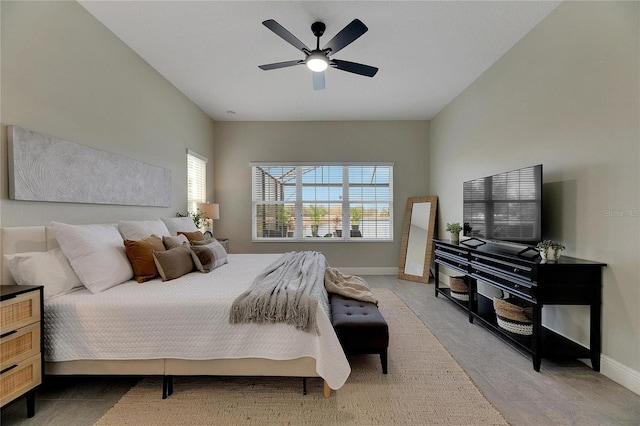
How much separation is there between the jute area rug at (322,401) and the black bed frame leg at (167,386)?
0.12 ft

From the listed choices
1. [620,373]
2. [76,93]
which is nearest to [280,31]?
[76,93]

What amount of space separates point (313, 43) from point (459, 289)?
330cm

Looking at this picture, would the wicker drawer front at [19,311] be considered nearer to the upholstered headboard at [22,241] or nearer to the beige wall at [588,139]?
the upholstered headboard at [22,241]

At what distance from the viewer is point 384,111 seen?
4.80 meters

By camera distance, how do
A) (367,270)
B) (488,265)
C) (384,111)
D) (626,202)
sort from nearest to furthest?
(626,202)
(488,265)
(384,111)
(367,270)

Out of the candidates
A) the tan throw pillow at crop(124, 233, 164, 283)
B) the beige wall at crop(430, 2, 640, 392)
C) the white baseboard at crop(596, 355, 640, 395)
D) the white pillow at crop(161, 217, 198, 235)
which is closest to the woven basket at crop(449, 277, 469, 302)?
the beige wall at crop(430, 2, 640, 392)

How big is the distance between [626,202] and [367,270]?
3.77 m

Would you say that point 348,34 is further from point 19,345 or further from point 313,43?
point 19,345

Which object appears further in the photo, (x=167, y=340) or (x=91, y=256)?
(x=91, y=256)

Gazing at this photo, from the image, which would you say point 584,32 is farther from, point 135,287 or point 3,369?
point 3,369

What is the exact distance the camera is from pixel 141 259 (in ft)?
7.38

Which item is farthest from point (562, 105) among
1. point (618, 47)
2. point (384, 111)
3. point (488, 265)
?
point (384, 111)

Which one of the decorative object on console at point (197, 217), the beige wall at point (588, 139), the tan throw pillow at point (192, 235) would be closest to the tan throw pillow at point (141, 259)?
the tan throw pillow at point (192, 235)

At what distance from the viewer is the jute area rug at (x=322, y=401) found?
1.63 m
